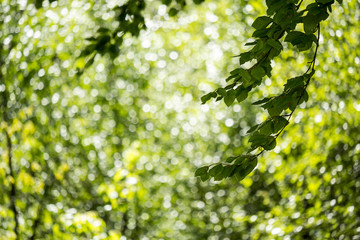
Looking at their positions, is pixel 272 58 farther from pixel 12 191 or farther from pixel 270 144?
pixel 12 191

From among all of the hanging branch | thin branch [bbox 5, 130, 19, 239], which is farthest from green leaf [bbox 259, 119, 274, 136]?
thin branch [bbox 5, 130, 19, 239]

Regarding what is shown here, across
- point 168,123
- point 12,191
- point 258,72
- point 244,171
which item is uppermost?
point 168,123

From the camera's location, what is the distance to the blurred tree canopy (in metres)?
1.90

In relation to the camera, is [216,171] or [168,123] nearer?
[216,171]

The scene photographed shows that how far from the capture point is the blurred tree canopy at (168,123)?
190 cm

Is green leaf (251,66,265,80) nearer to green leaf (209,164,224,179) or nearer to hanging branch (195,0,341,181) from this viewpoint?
hanging branch (195,0,341,181)

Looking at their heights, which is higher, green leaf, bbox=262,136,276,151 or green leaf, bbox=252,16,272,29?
green leaf, bbox=252,16,272,29

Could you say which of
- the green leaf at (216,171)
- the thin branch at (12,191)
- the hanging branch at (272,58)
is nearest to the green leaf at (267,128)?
the hanging branch at (272,58)

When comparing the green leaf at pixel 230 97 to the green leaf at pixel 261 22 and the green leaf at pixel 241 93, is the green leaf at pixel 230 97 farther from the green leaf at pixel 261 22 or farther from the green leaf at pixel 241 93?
the green leaf at pixel 261 22

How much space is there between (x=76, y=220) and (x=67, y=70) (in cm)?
168

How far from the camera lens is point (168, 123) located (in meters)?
3.85

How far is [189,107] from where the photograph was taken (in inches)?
154

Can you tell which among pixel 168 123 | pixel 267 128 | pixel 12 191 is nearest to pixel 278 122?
pixel 267 128

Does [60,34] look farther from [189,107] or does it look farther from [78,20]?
[189,107]
